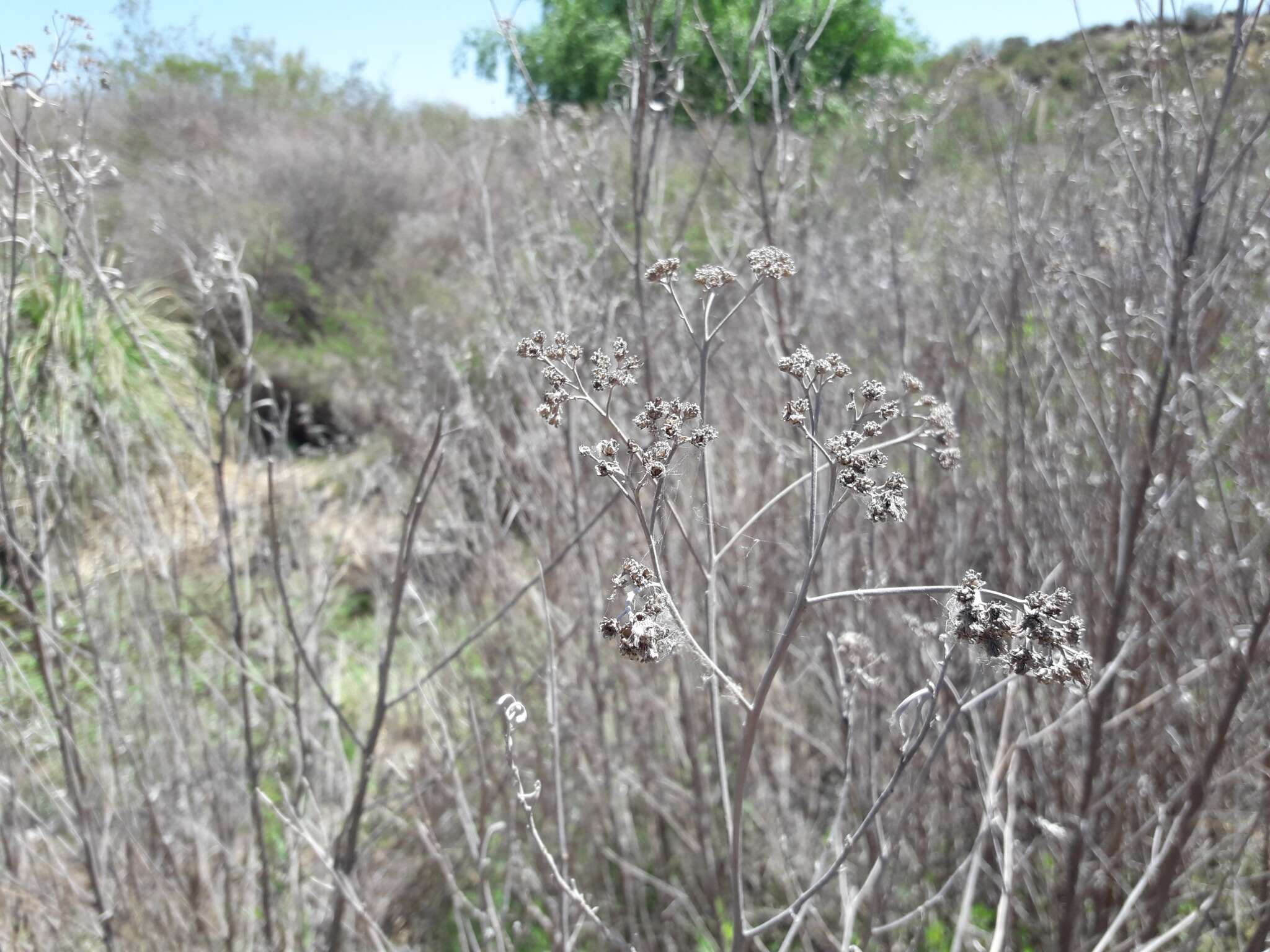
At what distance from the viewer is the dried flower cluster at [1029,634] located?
1.95 feet

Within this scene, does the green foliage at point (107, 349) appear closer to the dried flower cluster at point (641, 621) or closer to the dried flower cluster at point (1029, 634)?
the dried flower cluster at point (641, 621)

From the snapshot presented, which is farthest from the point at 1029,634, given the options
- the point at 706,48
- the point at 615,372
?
the point at 706,48

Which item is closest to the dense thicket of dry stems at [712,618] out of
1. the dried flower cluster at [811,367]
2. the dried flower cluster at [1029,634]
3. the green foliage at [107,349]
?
the dried flower cluster at [811,367]

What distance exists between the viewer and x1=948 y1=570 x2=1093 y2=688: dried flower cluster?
594mm

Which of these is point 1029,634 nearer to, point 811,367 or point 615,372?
point 811,367

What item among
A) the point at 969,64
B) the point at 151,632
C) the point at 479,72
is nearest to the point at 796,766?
the point at 151,632

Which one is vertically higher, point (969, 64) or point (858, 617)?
point (969, 64)

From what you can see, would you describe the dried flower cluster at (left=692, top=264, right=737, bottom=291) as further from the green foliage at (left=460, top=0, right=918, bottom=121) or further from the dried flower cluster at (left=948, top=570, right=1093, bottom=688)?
the green foliage at (left=460, top=0, right=918, bottom=121)

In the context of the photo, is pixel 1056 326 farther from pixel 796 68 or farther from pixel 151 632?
pixel 151 632

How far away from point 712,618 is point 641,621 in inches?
7.1

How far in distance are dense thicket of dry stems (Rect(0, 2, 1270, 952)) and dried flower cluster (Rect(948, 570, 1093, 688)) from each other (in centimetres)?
12

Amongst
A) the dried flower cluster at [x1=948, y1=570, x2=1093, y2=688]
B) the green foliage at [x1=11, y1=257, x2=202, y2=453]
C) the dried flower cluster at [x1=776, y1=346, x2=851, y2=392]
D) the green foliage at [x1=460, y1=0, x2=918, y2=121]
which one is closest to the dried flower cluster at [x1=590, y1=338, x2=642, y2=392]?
the dried flower cluster at [x1=776, y1=346, x2=851, y2=392]

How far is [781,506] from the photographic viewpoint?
2277mm

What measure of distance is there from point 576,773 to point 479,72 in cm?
1694
